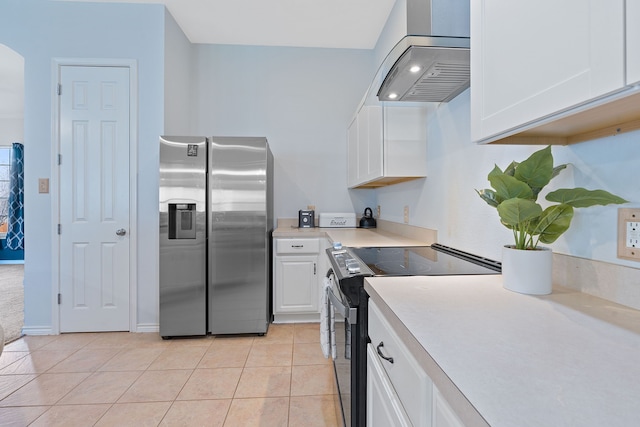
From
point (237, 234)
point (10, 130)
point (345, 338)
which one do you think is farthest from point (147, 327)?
point (10, 130)

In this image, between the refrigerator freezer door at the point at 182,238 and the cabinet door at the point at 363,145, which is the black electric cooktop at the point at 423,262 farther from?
the refrigerator freezer door at the point at 182,238

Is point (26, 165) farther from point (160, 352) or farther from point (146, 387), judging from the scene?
point (146, 387)

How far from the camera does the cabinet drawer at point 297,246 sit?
258 centimetres

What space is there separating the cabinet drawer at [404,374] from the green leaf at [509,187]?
0.54 m

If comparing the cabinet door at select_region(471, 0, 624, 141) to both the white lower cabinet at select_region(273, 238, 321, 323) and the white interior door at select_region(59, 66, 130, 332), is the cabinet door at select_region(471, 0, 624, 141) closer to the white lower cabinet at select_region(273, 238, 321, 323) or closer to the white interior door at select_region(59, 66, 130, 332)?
the white lower cabinet at select_region(273, 238, 321, 323)

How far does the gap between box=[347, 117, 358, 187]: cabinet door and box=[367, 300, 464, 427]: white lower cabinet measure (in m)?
1.88

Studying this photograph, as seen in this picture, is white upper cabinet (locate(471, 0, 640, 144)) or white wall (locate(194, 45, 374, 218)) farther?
white wall (locate(194, 45, 374, 218))

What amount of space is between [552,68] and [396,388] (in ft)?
2.67

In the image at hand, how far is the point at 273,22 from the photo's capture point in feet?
8.80

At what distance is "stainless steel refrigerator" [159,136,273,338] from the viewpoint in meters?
2.34

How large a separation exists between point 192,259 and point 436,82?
7.06 ft

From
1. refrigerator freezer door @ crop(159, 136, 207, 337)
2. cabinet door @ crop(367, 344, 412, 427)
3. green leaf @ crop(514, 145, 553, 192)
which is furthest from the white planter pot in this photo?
refrigerator freezer door @ crop(159, 136, 207, 337)

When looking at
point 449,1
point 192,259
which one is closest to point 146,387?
point 192,259

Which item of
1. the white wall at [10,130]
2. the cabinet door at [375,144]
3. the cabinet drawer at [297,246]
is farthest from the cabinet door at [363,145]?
the white wall at [10,130]
